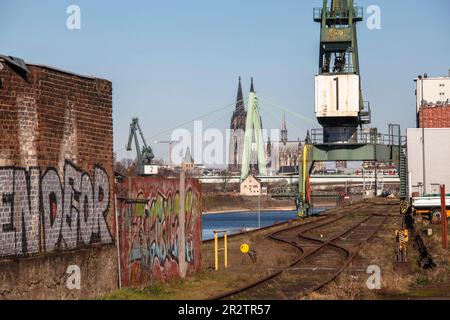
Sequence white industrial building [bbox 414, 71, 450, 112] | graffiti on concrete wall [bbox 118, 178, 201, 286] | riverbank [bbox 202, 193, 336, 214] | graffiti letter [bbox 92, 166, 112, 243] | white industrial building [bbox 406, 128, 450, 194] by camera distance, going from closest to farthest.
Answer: graffiti letter [bbox 92, 166, 112, 243] < graffiti on concrete wall [bbox 118, 178, 201, 286] < white industrial building [bbox 406, 128, 450, 194] < white industrial building [bbox 414, 71, 450, 112] < riverbank [bbox 202, 193, 336, 214]

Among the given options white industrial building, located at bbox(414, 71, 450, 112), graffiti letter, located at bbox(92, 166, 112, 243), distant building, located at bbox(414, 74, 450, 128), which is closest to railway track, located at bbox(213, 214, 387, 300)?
graffiti letter, located at bbox(92, 166, 112, 243)

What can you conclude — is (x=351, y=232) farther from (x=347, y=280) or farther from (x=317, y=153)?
(x=347, y=280)

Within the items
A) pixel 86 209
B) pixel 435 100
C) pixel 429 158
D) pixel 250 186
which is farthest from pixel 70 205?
pixel 250 186

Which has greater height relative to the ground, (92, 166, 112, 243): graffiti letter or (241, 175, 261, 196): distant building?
(92, 166, 112, 243): graffiti letter

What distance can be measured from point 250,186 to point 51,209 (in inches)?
6255

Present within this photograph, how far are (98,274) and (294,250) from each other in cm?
1479

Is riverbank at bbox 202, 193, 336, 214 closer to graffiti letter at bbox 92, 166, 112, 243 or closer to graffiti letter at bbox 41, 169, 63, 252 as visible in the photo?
graffiti letter at bbox 92, 166, 112, 243

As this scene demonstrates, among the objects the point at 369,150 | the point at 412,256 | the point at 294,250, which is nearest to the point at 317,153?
the point at 369,150

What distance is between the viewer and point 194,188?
22.0 m

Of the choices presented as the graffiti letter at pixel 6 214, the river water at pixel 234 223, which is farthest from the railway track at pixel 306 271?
the river water at pixel 234 223

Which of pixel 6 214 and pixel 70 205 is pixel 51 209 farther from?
→ pixel 6 214

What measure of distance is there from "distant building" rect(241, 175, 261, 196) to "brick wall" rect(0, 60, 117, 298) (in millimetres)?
154117

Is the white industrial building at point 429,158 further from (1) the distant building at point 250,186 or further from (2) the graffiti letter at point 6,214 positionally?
(1) the distant building at point 250,186

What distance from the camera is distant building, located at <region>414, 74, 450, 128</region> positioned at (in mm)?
109750
